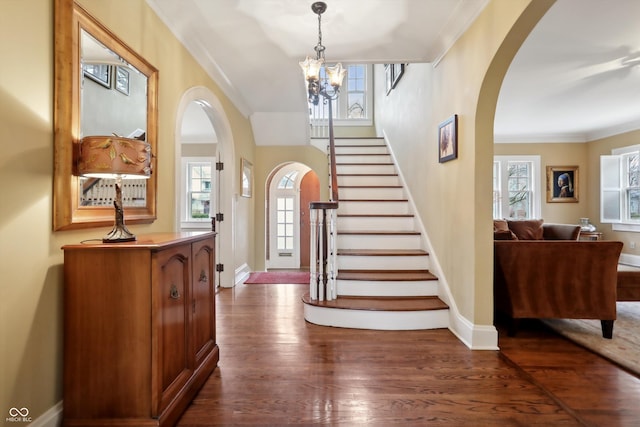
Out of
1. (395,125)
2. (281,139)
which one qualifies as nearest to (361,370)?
(395,125)

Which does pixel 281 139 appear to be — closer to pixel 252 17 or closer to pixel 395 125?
pixel 395 125

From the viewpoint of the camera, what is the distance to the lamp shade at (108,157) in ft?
4.87

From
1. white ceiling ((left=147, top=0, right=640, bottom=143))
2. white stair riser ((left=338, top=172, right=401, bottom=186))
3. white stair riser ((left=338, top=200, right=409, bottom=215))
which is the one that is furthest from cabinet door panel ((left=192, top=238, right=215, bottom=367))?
white stair riser ((left=338, top=172, right=401, bottom=186))

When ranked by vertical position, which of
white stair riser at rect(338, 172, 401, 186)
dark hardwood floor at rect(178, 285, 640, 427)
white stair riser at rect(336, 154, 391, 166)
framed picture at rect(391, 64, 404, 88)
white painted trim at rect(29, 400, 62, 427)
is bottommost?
dark hardwood floor at rect(178, 285, 640, 427)

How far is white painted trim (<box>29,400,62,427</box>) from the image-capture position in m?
1.41

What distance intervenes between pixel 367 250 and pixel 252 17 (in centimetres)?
270

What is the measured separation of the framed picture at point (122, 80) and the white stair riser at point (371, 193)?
3269mm

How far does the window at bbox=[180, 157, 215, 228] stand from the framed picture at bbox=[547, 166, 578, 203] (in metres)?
7.42

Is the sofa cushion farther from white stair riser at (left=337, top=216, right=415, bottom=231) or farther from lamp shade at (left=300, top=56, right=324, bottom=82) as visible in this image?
lamp shade at (left=300, top=56, right=324, bottom=82)

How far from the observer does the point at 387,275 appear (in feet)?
11.1

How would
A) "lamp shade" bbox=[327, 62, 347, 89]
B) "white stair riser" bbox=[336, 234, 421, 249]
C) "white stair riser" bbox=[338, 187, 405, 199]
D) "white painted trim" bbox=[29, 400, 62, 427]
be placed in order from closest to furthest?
"white painted trim" bbox=[29, 400, 62, 427] < "lamp shade" bbox=[327, 62, 347, 89] < "white stair riser" bbox=[336, 234, 421, 249] < "white stair riser" bbox=[338, 187, 405, 199]

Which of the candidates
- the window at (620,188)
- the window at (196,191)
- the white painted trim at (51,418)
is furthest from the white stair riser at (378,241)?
the window at (620,188)

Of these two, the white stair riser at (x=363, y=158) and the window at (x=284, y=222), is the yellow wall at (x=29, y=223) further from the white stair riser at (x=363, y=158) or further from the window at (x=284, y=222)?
the window at (x=284, y=222)

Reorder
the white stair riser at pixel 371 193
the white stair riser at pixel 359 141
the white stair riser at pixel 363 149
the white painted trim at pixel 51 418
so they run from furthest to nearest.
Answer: the white stair riser at pixel 359 141 → the white stair riser at pixel 363 149 → the white stair riser at pixel 371 193 → the white painted trim at pixel 51 418
